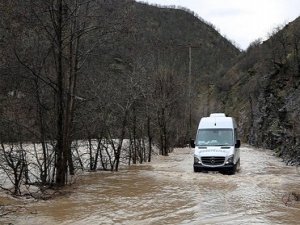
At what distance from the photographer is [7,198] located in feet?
49.0

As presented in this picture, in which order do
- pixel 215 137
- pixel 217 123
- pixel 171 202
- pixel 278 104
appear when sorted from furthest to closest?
pixel 278 104
pixel 217 123
pixel 215 137
pixel 171 202

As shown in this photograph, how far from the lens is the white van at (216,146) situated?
68.2ft

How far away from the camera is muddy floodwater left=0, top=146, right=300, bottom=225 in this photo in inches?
478

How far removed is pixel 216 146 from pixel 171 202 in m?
7.63

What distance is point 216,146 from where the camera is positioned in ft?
71.2

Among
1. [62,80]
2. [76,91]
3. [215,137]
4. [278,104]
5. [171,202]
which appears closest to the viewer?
[171,202]

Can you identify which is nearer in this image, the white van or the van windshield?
the white van

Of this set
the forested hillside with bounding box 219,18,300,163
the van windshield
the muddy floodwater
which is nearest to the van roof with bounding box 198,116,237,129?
the van windshield

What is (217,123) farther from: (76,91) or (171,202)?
(171,202)

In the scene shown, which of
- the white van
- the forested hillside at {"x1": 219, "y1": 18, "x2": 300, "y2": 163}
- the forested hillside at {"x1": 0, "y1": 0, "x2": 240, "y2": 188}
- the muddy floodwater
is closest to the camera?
the muddy floodwater

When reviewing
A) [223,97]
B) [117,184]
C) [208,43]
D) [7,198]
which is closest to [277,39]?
[223,97]

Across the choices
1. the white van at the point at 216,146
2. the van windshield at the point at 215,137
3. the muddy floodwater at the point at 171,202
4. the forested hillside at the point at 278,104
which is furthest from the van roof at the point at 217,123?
the forested hillside at the point at 278,104

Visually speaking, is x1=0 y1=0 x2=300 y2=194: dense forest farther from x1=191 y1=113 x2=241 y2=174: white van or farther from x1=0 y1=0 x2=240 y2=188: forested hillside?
x1=191 y1=113 x2=241 y2=174: white van

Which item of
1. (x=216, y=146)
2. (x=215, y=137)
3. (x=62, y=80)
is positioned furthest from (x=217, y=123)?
(x=62, y=80)
